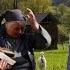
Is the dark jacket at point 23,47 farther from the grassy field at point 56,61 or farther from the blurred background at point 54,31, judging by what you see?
the grassy field at point 56,61

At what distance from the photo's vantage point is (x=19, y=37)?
3.52 m

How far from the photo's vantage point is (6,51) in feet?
11.2

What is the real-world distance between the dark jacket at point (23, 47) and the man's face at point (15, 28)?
0.05m

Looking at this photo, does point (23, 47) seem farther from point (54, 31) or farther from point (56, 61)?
point (54, 31)

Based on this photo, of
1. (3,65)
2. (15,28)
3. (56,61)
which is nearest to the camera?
(3,65)

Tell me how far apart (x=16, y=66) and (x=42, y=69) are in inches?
331

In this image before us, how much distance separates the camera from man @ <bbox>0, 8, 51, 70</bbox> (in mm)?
3453

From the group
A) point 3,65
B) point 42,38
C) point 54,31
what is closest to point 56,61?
point 42,38

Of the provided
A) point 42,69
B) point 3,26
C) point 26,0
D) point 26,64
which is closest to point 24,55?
point 26,64

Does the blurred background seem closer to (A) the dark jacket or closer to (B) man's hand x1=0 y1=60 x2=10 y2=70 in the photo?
(A) the dark jacket

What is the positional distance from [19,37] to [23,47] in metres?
0.09

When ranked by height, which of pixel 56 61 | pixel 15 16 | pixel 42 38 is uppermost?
pixel 15 16

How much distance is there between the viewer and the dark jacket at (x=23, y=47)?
3.45 meters

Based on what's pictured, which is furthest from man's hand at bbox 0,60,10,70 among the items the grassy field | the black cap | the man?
the grassy field
